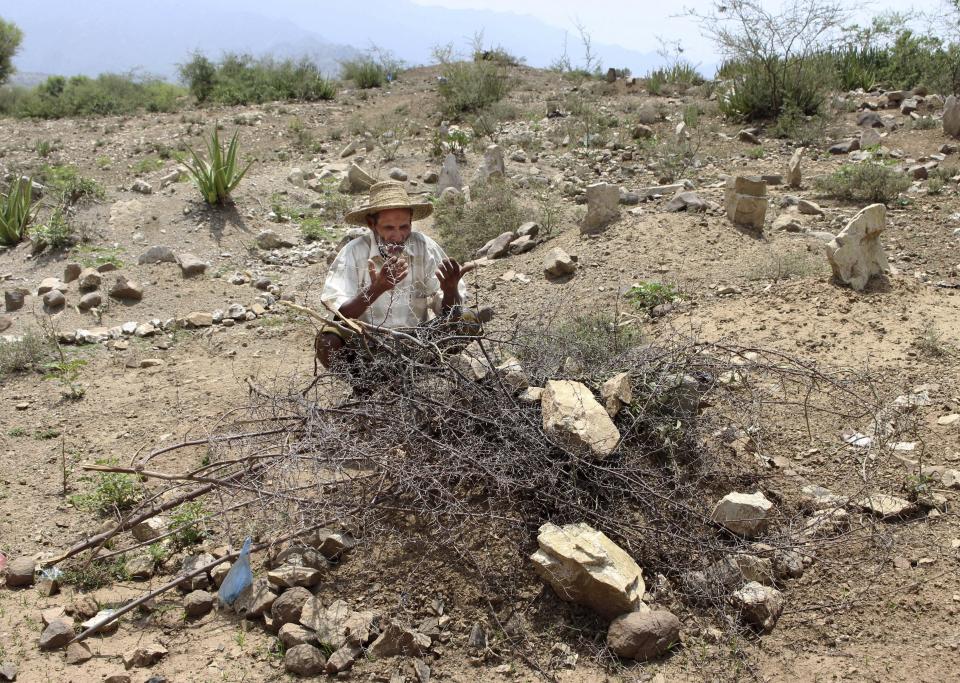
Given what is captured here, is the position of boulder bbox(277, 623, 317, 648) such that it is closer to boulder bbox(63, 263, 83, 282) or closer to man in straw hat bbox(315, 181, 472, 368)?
man in straw hat bbox(315, 181, 472, 368)

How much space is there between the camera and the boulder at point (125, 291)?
5.89m

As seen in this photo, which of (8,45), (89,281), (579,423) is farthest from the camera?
(8,45)

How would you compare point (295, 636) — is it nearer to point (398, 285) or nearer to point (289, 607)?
point (289, 607)

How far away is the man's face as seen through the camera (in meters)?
3.52

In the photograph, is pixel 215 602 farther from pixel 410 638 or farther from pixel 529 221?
pixel 529 221

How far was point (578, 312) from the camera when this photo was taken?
4.84 metres

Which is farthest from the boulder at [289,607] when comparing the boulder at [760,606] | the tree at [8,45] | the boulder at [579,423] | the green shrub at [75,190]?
the tree at [8,45]

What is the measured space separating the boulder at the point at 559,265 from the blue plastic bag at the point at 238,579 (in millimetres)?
3498

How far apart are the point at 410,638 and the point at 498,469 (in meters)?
0.64

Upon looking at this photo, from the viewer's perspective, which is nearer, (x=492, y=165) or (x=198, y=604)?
(x=198, y=604)

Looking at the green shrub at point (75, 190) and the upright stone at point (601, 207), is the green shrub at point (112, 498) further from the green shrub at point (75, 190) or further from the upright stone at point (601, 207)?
the green shrub at point (75, 190)

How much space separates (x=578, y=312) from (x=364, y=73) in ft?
39.0

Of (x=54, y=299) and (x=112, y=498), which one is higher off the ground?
(x=54, y=299)

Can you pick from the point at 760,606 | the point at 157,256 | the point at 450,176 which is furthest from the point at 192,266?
the point at 760,606
